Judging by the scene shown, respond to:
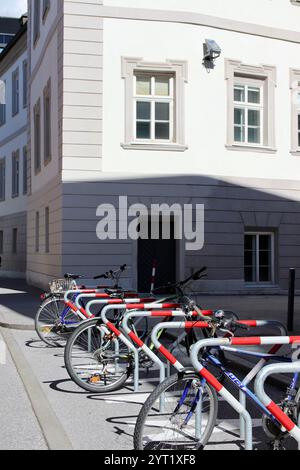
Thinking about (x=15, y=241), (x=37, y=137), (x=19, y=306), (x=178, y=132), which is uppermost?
(x=37, y=137)

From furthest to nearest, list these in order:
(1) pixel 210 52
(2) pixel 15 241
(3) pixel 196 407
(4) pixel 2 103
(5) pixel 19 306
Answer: (4) pixel 2 103
(2) pixel 15 241
(1) pixel 210 52
(5) pixel 19 306
(3) pixel 196 407

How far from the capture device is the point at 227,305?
15.8 meters

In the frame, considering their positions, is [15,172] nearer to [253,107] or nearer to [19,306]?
[253,107]

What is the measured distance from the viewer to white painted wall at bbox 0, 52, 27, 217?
103 ft

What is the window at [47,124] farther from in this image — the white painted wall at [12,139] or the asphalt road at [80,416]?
the asphalt road at [80,416]

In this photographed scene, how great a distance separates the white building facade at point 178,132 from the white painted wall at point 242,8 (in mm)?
38

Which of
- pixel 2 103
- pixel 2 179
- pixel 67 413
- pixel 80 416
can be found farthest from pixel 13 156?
pixel 80 416

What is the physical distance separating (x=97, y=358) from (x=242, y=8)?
1478 cm

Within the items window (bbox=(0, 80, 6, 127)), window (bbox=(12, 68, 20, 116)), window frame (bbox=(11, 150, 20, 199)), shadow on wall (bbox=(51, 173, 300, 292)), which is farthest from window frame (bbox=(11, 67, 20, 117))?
shadow on wall (bbox=(51, 173, 300, 292))

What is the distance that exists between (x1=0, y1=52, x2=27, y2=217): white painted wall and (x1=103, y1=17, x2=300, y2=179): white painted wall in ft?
44.0

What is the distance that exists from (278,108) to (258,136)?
101cm

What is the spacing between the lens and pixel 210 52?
18422mm

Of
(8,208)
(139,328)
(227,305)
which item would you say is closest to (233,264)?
(227,305)
